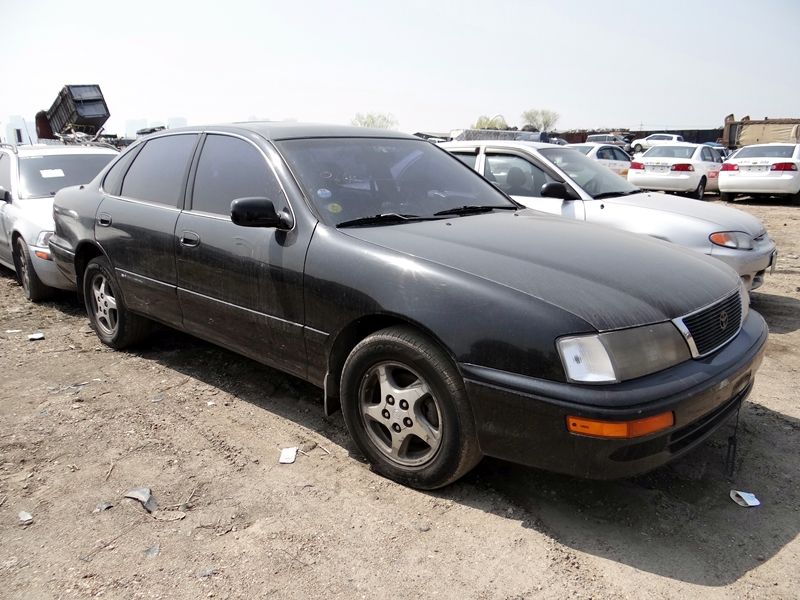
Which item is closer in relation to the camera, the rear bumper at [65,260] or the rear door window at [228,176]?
the rear door window at [228,176]

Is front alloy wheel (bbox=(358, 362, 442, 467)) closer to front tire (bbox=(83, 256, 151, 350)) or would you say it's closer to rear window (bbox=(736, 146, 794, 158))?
front tire (bbox=(83, 256, 151, 350))

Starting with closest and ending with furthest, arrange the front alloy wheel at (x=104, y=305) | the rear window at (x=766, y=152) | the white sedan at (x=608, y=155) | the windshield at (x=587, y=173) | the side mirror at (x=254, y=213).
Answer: the side mirror at (x=254, y=213) < the front alloy wheel at (x=104, y=305) < the windshield at (x=587, y=173) < the rear window at (x=766, y=152) < the white sedan at (x=608, y=155)

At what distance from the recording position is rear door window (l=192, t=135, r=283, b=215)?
349 centimetres

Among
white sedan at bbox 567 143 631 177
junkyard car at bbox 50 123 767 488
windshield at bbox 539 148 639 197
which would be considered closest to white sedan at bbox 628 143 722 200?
white sedan at bbox 567 143 631 177

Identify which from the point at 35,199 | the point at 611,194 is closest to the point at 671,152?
the point at 611,194

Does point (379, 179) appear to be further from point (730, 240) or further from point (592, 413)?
point (730, 240)

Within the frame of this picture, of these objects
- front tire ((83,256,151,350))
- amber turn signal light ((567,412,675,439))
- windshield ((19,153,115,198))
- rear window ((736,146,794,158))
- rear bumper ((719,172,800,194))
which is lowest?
rear bumper ((719,172,800,194))

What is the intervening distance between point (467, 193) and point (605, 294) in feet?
5.12

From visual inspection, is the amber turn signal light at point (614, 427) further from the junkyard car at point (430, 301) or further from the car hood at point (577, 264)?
the car hood at point (577, 264)

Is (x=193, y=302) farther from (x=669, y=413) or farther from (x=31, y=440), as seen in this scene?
(x=669, y=413)

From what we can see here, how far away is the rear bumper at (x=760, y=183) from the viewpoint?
47.7ft

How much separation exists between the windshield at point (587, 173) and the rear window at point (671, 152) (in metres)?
10.8

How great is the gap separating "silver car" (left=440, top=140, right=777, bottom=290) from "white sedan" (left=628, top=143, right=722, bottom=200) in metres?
9.82

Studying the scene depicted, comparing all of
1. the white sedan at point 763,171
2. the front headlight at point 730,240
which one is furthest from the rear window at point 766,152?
the front headlight at point 730,240
